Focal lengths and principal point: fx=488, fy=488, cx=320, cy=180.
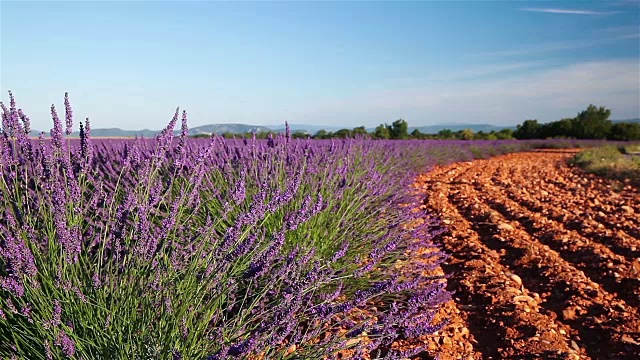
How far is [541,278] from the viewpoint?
11.3ft

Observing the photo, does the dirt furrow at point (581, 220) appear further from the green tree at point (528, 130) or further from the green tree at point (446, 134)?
the green tree at point (528, 130)

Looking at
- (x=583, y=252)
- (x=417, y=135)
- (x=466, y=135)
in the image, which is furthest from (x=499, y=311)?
(x=466, y=135)

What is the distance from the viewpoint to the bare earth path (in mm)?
2486

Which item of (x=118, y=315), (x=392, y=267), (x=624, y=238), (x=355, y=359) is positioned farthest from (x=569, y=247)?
(x=118, y=315)

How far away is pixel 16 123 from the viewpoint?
1.94m

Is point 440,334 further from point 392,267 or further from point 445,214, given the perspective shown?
point 445,214

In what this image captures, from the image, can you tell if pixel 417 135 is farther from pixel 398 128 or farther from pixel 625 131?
pixel 625 131

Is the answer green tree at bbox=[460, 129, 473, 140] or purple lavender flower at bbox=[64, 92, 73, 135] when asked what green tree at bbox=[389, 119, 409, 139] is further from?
purple lavender flower at bbox=[64, 92, 73, 135]

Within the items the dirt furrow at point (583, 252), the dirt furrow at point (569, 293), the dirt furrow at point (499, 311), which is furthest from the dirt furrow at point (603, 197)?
the dirt furrow at point (499, 311)

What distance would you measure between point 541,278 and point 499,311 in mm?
801

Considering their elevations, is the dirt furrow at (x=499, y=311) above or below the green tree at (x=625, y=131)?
below

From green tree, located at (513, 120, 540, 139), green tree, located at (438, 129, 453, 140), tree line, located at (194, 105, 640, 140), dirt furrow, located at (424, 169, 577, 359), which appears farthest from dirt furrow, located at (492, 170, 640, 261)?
green tree, located at (513, 120, 540, 139)

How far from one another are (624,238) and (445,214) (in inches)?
70.4

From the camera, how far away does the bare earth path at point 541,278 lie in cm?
249
